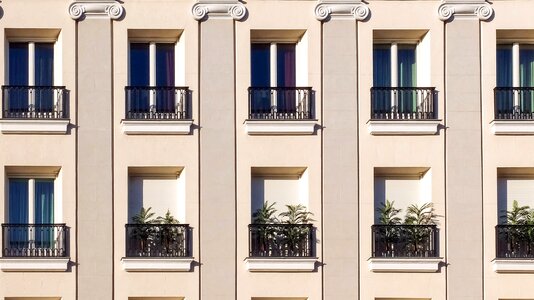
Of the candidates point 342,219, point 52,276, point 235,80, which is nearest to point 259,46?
point 235,80

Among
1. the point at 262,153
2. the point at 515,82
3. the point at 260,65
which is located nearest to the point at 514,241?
the point at 515,82

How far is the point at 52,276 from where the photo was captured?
43.1m

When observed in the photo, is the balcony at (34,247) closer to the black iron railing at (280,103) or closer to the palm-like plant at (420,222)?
the black iron railing at (280,103)

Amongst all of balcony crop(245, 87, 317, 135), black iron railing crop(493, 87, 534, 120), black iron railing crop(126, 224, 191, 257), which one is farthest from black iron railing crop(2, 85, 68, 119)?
black iron railing crop(493, 87, 534, 120)

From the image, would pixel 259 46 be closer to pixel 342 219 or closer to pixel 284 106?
pixel 284 106

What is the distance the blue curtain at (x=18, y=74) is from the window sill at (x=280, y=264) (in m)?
6.53

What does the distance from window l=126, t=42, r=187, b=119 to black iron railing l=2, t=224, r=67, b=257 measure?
3239 millimetres

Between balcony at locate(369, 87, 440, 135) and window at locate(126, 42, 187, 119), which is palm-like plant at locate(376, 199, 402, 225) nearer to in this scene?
balcony at locate(369, 87, 440, 135)

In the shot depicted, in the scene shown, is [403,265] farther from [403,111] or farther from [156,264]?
[156,264]

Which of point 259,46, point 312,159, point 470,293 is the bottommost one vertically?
point 470,293

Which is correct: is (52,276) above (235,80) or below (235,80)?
below

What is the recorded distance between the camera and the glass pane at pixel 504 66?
1761 inches

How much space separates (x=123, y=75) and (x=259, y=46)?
341cm

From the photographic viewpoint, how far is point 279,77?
44.7 meters
